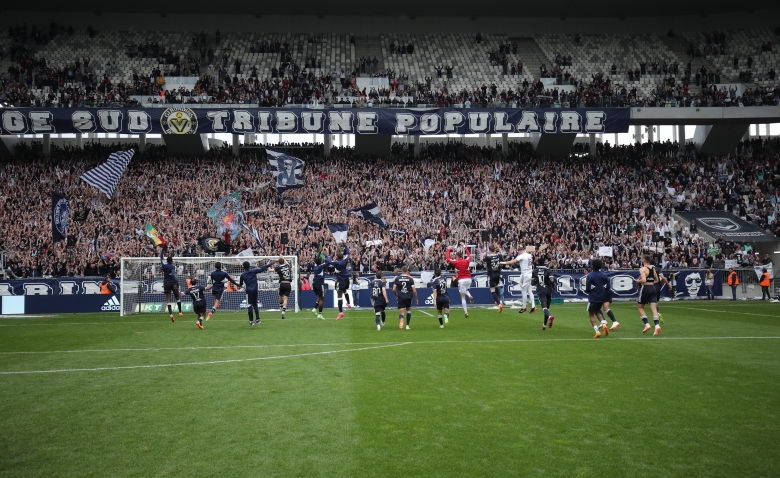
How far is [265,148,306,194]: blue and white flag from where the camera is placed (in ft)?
132

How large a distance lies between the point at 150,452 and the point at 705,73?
5022cm

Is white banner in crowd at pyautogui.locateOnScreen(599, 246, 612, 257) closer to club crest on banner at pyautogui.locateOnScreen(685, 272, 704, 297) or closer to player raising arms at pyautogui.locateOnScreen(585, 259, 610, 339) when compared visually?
club crest on banner at pyautogui.locateOnScreen(685, 272, 704, 297)

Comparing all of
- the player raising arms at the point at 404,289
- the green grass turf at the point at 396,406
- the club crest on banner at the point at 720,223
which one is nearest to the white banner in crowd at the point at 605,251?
the club crest on banner at the point at 720,223

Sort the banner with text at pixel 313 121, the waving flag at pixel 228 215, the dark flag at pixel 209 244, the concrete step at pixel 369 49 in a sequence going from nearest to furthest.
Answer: the dark flag at pixel 209 244 < the waving flag at pixel 228 215 < the banner with text at pixel 313 121 < the concrete step at pixel 369 49

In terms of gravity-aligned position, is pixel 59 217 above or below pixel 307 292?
above

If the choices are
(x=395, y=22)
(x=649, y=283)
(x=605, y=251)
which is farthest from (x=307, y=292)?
(x=395, y=22)

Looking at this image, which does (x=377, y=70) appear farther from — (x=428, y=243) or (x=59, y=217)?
(x=59, y=217)

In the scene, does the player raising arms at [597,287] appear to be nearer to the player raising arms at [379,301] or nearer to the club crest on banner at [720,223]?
the player raising arms at [379,301]

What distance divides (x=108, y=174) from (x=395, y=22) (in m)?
28.8

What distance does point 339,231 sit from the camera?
1432 inches

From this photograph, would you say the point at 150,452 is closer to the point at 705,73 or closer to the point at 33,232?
the point at 33,232

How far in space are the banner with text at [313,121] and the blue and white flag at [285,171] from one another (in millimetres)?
2266

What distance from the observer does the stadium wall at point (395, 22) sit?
5272 centimetres

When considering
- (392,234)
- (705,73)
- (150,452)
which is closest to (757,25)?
(705,73)
